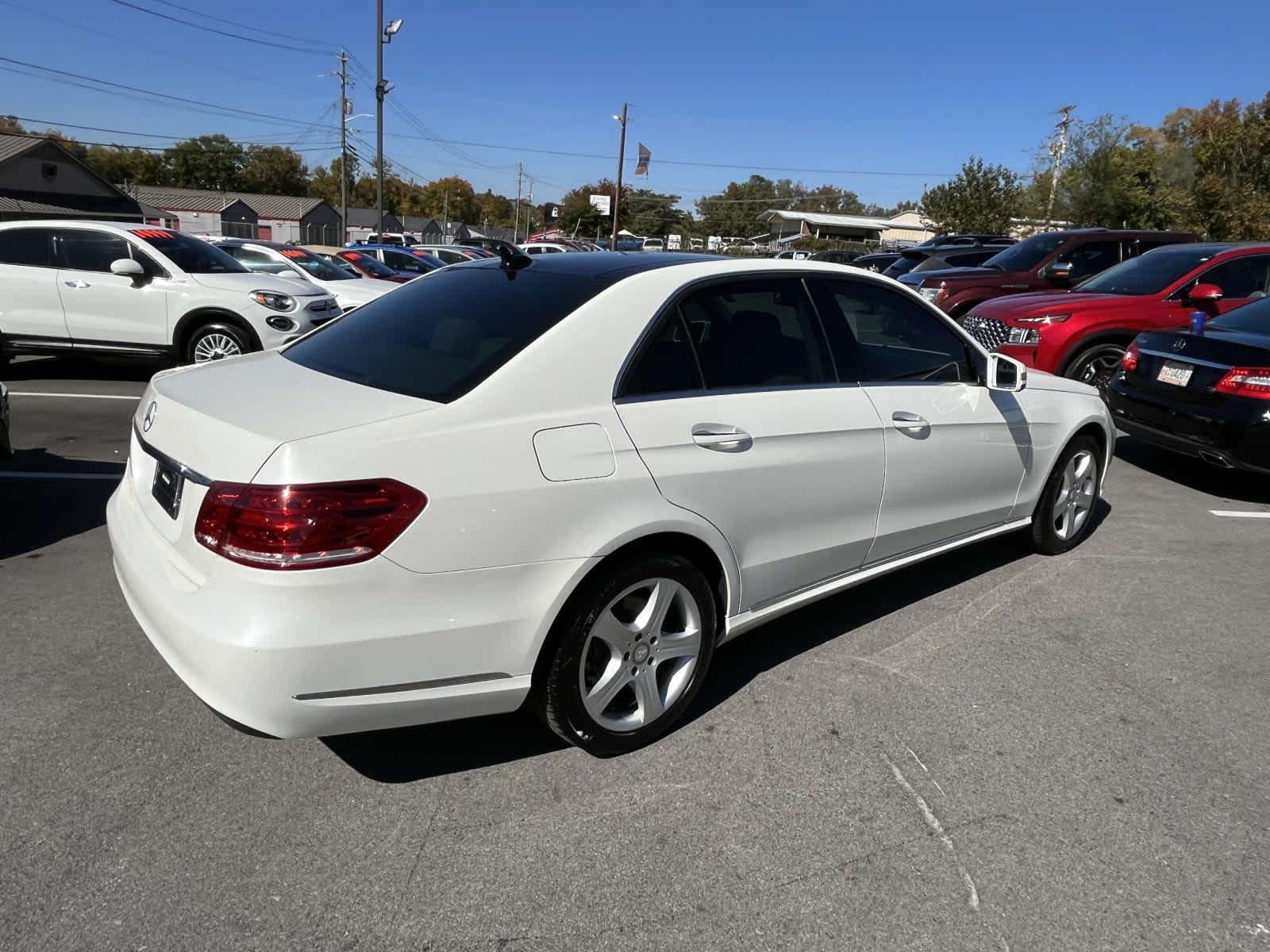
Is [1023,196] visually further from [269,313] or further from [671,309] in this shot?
[671,309]

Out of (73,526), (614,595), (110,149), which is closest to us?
(614,595)

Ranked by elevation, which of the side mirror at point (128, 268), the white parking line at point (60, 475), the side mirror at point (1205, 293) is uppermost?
the side mirror at point (1205, 293)

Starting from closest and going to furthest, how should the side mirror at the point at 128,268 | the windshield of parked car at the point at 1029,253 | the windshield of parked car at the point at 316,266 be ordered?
1. the side mirror at the point at 128,268
2. the windshield of parked car at the point at 1029,253
3. the windshield of parked car at the point at 316,266

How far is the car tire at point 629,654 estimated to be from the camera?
281 centimetres

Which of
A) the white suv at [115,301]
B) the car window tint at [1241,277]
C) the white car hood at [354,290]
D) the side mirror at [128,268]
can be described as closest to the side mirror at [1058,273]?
the car window tint at [1241,277]

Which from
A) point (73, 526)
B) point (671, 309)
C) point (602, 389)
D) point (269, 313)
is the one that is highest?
point (671, 309)

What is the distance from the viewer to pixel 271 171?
378ft

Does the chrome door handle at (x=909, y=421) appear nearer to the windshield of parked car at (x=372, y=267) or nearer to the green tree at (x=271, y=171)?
the windshield of parked car at (x=372, y=267)

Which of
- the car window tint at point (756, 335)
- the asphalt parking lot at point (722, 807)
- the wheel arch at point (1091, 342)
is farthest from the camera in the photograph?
the wheel arch at point (1091, 342)

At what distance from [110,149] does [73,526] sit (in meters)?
126

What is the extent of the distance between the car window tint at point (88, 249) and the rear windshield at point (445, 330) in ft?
23.7

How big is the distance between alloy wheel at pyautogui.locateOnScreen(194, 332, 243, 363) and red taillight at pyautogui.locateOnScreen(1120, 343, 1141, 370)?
833 cm

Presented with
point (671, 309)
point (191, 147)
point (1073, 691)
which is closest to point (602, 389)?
point (671, 309)

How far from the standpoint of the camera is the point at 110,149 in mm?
109375
